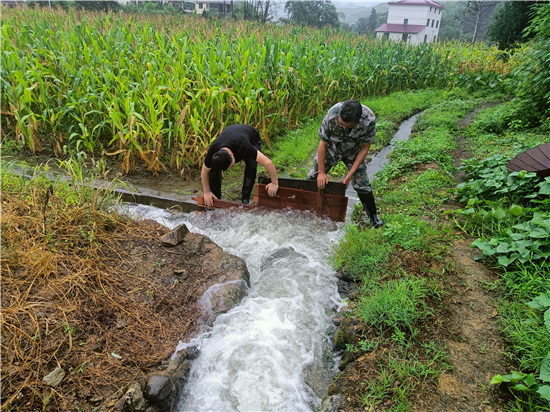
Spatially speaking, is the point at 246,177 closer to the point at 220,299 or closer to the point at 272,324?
the point at 220,299

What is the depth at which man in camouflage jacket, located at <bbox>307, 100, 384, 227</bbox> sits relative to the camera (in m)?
3.15

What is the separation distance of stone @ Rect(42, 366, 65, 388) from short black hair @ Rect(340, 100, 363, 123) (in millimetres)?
2945

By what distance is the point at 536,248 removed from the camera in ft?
8.55

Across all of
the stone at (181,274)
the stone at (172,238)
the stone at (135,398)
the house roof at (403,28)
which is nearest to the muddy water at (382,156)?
the stone at (172,238)

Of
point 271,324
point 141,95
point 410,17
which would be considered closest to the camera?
point 271,324

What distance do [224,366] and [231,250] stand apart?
4.91 ft

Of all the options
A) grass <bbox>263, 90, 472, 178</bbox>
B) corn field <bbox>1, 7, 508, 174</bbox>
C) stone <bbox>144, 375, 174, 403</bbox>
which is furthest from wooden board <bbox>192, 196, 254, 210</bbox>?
stone <bbox>144, 375, 174, 403</bbox>

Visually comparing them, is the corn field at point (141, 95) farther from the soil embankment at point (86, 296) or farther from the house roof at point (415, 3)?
the house roof at point (415, 3)

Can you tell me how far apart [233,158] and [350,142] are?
1.32m

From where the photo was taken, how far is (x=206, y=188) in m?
3.93

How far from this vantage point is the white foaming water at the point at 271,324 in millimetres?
2240

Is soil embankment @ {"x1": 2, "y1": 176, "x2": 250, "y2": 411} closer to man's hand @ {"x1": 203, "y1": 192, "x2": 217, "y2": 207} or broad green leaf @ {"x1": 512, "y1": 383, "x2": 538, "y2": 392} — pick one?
man's hand @ {"x1": 203, "y1": 192, "x2": 217, "y2": 207}

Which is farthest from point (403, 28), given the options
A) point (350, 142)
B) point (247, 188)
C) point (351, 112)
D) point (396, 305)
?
point (396, 305)

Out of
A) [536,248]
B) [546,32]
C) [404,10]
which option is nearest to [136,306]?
[536,248]
